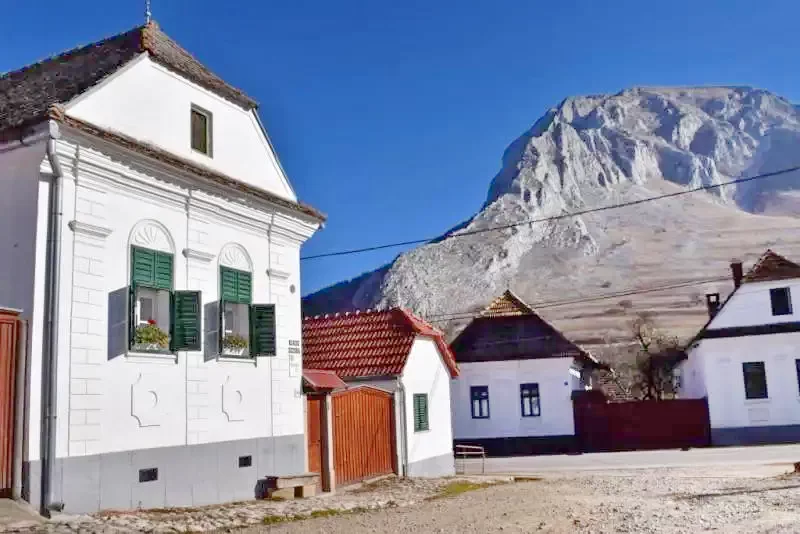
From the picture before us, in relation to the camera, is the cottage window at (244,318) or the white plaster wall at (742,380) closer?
the cottage window at (244,318)

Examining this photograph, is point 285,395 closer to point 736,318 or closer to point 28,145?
point 28,145

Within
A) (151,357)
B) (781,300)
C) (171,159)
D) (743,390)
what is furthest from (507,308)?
(151,357)

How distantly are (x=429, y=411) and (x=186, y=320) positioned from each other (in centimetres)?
1028

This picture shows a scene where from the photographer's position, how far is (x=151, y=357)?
12.2 meters

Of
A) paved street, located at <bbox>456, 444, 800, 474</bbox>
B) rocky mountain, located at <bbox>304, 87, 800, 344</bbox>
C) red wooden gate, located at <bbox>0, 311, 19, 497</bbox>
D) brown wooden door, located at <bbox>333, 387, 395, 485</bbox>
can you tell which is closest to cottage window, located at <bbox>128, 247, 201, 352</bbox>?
red wooden gate, located at <bbox>0, 311, 19, 497</bbox>

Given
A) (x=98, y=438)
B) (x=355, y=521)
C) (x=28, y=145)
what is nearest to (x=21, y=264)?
(x=28, y=145)

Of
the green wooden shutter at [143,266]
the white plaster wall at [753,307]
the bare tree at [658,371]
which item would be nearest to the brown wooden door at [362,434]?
the green wooden shutter at [143,266]

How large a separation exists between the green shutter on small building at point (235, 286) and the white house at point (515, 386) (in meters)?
21.3

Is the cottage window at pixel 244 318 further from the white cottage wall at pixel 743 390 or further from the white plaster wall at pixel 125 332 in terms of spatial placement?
the white cottage wall at pixel 743 390

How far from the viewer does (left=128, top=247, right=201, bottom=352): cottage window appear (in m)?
12.1

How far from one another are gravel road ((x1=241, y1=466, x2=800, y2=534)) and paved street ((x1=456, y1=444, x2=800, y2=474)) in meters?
6.57

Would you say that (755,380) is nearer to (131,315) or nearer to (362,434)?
(362,434)

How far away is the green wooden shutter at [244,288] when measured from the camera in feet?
47.3

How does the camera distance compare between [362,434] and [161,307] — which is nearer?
[161,307]
